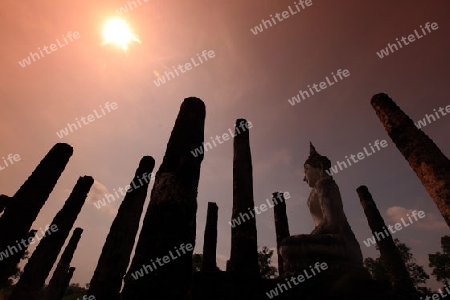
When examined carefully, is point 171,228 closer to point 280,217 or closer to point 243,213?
point 243,213

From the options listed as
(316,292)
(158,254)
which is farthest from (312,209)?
(158,254)

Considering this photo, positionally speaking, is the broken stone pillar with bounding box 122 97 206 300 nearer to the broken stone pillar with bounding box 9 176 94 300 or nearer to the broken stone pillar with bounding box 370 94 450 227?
the broken stone pillar with bounding box 370 94 450 227

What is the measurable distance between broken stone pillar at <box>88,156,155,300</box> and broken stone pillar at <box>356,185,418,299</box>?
10669 mm

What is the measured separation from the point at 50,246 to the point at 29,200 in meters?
3.20

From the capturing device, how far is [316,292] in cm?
451

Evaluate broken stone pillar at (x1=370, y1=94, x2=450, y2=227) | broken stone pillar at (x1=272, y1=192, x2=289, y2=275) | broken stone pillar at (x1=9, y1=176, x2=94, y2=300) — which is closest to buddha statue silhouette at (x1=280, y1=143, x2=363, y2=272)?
broken stone pillar at (x1=370, y1=94, x2=450, y2=227)

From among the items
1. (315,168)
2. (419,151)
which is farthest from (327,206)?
(419,151)

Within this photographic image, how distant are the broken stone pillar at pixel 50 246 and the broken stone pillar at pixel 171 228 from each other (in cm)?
826

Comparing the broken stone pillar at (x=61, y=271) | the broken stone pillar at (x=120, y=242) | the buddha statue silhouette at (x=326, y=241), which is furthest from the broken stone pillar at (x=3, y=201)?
the buddha statue silhouette at (x=326, y=241)

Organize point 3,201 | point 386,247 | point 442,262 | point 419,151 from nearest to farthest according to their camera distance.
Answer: point 419,151, point 386,247, point 3,201, point 442,262

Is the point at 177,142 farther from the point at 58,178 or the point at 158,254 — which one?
the point at 58,178

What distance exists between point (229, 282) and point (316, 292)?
64.2 inches

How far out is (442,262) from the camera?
97.7 feet

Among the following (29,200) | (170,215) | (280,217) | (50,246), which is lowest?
(170,215)
